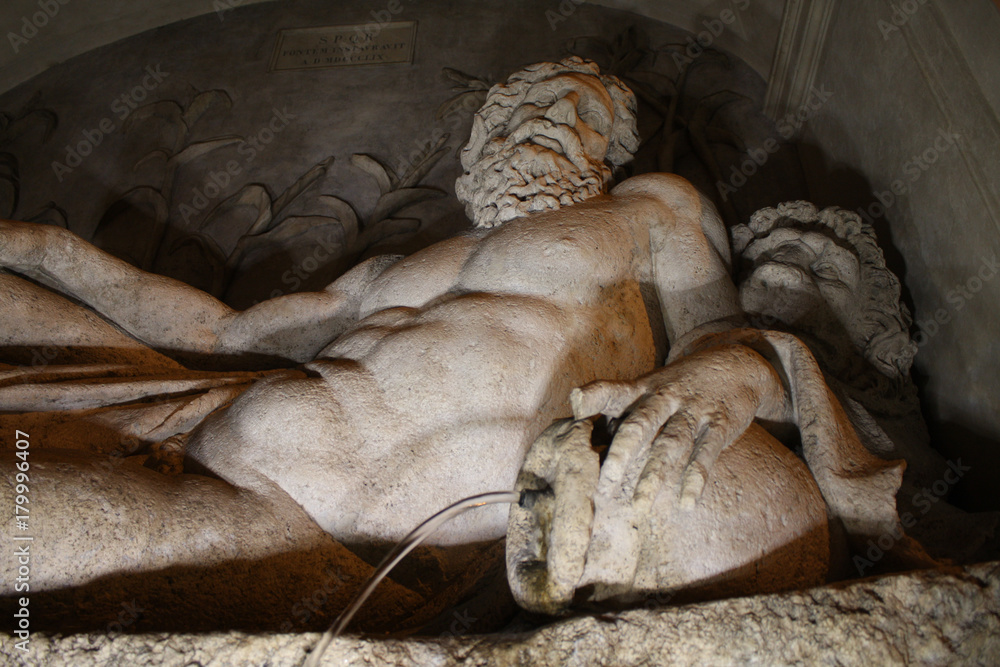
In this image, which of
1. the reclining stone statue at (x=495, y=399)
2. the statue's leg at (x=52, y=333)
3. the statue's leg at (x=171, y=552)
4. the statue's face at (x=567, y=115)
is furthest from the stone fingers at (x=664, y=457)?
the statue's leg at (x=52, y=333)

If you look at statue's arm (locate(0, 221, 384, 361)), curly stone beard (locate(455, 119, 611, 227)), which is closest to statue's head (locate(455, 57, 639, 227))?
curly stone beard (locate(455, 119, 611, 227))

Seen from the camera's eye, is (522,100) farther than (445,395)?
Yes

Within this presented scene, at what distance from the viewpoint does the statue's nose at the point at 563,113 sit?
2.53 metres

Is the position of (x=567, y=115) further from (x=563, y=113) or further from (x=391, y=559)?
(x=391, y=559)

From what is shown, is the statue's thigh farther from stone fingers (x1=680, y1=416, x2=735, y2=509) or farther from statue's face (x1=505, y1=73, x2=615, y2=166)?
statue's face (x1=505, y1=73, x2=615, y2=166)

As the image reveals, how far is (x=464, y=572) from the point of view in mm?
1818

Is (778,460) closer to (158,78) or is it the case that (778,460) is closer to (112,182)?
(112,182)

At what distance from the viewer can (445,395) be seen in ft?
6.16

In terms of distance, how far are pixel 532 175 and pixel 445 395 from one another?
0.90 meters

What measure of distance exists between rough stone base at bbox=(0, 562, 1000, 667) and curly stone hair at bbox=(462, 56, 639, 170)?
1843mm

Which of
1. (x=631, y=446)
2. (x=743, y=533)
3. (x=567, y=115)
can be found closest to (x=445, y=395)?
(x=631, y=446)

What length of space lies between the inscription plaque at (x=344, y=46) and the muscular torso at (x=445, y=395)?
11.1 ft

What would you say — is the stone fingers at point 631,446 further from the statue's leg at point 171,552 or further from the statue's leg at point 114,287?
the statue's leg at point 114,287

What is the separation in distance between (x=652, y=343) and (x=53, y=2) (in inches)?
219
